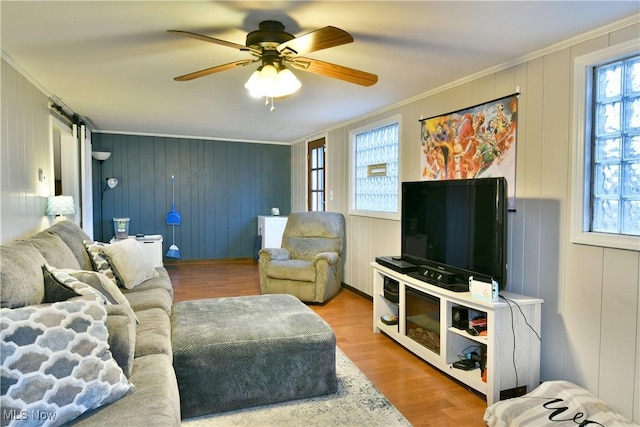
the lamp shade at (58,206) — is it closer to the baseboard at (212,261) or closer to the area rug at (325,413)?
the area rug at (325,413)

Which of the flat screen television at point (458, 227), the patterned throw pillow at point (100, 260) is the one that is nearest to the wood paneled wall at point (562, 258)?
the flat screen television at point (458, 227)

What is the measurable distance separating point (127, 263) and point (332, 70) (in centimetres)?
221

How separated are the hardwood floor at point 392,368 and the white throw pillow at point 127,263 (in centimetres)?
138

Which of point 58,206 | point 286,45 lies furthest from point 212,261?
point 286,45

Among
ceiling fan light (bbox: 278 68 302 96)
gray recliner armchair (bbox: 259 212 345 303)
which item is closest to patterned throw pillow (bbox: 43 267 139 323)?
ceiling fan light (bbox: 278 68 302 96)

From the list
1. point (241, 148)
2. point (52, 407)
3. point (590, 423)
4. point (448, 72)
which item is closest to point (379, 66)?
point (448, 72)

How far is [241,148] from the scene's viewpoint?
7.09 metres

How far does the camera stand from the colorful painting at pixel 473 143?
279 cm

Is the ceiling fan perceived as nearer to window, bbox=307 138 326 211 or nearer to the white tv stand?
the white tv stand

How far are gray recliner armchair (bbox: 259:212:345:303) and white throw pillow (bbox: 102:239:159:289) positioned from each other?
58.8 inches

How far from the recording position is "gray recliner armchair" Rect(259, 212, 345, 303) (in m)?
4.37

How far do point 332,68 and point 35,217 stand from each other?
109 inches

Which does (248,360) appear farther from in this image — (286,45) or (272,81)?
(286,45)

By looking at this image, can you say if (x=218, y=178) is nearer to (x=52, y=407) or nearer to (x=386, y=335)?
(x=386, y=335)
